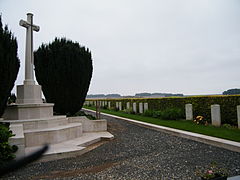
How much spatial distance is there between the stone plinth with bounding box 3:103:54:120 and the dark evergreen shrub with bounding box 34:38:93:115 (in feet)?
5.17

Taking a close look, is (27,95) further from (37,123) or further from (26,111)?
(37,123)

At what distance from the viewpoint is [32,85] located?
23.7ft

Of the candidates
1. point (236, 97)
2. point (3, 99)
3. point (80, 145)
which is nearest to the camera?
point (3, 99)

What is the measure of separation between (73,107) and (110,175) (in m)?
5.96

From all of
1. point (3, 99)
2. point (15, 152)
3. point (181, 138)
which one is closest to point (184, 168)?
point (181, 138)

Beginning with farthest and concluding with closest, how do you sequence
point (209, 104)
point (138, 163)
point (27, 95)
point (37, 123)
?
1. point (209, 104)
2. point (27, 95)
3. point (37, 123)
4. point (138, 163)

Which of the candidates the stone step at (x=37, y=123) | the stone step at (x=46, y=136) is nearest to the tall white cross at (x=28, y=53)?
the stone step at (x=37, y=123)

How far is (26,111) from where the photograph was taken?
22.1 ft

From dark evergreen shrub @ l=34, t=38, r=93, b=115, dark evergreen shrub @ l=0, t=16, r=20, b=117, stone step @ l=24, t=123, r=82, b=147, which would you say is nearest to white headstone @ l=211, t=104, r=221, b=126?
dark evergreen shrub @ l=34, t=38, r=93, b=115

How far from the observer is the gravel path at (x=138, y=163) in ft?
11.4

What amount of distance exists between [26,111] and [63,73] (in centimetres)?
249

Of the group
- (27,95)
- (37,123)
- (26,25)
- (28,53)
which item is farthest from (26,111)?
(26,25)

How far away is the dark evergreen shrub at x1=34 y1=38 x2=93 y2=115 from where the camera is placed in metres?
8.47

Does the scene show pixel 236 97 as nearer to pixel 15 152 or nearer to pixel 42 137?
pixel 42 137
